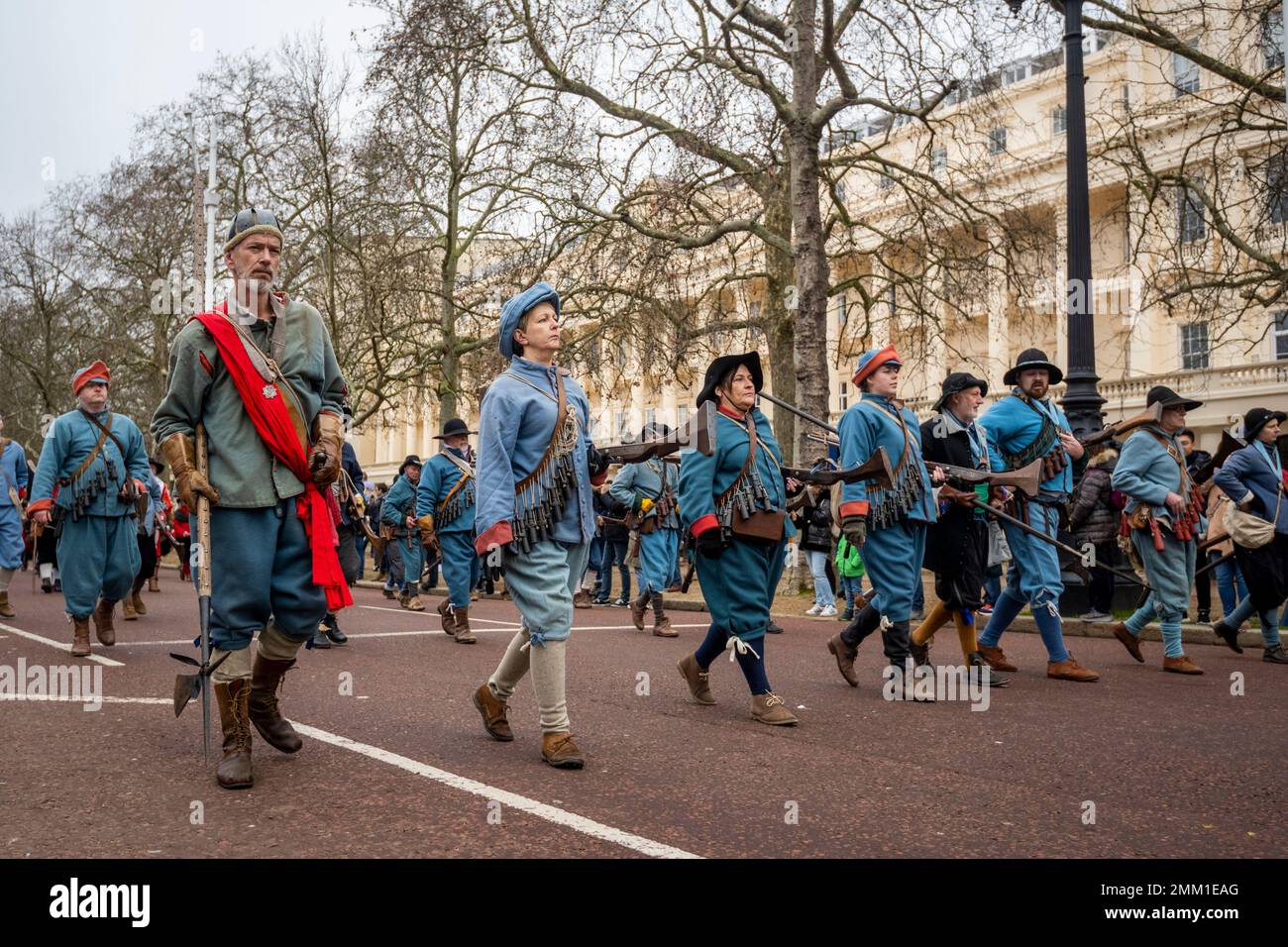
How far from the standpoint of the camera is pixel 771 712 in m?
6.29

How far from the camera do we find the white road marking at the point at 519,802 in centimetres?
384

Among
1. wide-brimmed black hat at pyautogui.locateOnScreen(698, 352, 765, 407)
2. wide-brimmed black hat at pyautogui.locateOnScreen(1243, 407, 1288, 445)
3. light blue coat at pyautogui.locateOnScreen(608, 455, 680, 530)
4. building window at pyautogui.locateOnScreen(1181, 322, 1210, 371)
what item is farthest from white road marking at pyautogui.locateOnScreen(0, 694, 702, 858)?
building window at pyautogui.locateOnScreen(1181, 322, 1210, 371)

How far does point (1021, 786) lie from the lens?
191 inches

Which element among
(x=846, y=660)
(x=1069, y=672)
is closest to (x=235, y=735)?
(x=846, y=660)

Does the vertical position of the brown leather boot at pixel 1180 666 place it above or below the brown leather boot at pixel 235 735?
below

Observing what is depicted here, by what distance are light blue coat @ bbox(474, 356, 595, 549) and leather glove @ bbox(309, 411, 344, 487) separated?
0.63 metres

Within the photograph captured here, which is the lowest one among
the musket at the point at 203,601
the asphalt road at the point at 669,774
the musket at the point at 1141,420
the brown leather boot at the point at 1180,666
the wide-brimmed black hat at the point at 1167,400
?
the brown leather boot at the point at 1180,666

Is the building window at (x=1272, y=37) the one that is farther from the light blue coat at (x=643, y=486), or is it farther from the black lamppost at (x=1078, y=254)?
the light blue coat at (x=643, y=486)

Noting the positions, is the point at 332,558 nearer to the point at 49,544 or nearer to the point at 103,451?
the point at 103,451

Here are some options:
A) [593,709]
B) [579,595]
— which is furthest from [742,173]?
[593,709]

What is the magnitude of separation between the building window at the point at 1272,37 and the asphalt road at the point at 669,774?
31.1ft

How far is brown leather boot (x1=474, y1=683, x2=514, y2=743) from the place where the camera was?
5.71 meters

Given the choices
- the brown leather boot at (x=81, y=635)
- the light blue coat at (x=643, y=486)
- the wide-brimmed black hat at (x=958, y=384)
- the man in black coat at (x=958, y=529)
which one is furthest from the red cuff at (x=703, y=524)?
the light blue coat at (x=643, y=486)

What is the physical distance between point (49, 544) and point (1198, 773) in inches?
678
